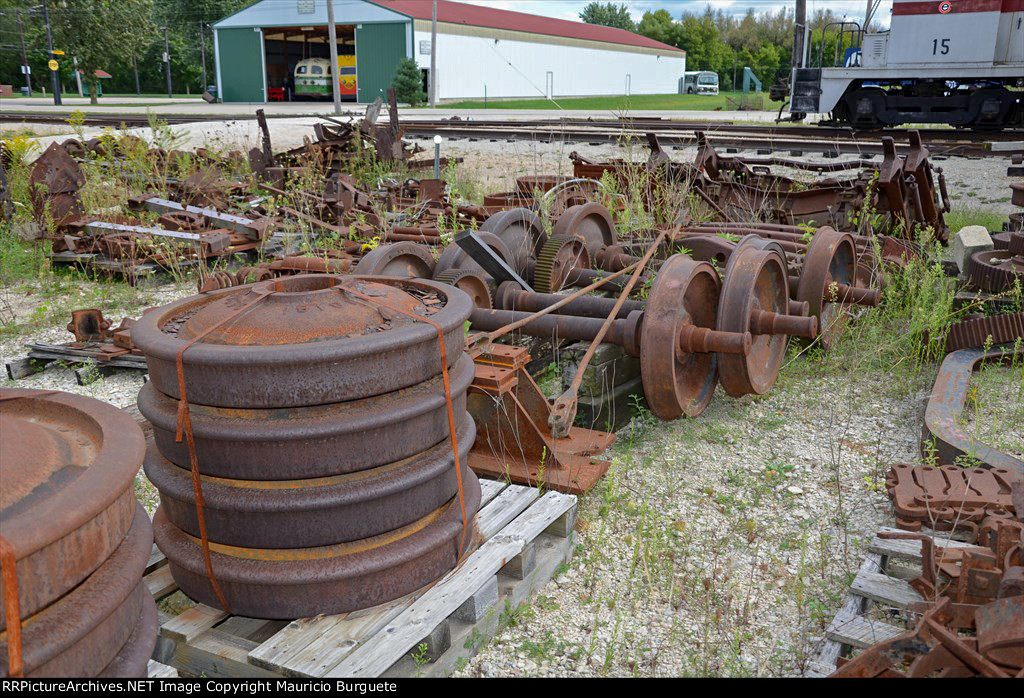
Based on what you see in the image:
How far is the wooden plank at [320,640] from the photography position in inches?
92.1

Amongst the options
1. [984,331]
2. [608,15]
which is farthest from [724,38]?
[984,331]

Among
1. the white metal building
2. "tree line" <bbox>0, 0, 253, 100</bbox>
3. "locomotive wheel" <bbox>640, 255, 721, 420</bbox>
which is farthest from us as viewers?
"tree line" <bbox>0, 0, 253, 100</bbox>

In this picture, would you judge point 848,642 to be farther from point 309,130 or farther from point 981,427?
point 309,130

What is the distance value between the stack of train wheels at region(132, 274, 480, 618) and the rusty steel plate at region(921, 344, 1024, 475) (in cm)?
245

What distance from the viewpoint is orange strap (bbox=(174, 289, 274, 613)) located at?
2400 mm

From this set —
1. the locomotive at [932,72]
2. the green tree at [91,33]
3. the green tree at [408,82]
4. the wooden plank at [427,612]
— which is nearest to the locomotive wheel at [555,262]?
the wooden plank at [427,612]

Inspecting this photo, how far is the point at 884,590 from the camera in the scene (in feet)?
9.51

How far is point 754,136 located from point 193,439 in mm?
13608

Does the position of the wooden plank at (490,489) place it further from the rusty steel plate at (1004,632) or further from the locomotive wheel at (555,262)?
the locomotive wheel at (555,262)

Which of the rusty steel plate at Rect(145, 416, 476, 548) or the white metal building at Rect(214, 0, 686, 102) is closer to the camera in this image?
the rusty steel plate at Rect(145, 416, 476, 548)

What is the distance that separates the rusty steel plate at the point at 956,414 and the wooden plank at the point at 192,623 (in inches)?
125

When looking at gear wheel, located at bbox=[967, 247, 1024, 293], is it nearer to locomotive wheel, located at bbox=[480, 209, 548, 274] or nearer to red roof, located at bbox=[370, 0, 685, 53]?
locomotive wheel, located at bbox=[480, 209, 548, 274]

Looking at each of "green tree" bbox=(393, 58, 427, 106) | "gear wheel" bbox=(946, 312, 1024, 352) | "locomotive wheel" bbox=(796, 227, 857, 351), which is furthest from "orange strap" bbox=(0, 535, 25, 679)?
"green tree" bbox=(393, 58, 427, 106)

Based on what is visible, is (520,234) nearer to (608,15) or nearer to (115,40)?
(115,40)
